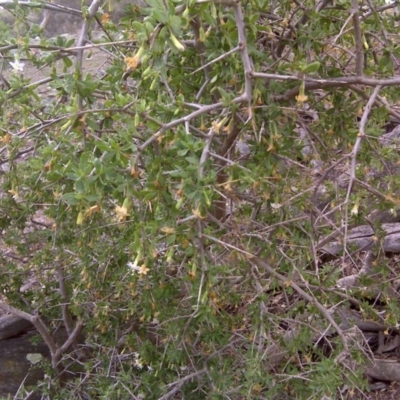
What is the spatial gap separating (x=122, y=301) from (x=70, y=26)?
945cm

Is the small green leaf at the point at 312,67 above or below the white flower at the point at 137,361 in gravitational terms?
above

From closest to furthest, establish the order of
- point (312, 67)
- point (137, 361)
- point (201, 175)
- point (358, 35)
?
1. point (201, 175)
2. point (312, 67)
3. point (358, 35)
4. point (137, 361)

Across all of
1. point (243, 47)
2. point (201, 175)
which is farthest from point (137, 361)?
point (243, 47)

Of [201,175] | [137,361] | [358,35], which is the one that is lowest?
[137,361]

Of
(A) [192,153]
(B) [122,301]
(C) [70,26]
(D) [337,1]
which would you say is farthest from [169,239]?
(C) [70,26]

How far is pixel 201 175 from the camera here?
1.86 meters

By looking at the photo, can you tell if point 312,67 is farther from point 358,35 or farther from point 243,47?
point 358,35

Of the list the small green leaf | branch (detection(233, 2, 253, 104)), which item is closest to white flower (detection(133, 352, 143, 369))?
branch (detection(233, 2, 253, 104))

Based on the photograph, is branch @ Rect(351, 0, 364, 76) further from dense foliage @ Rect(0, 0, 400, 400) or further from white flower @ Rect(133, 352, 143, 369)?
white flower @ Rect(133, 352, 143, 369)

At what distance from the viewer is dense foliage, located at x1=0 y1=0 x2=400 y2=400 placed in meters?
1.98

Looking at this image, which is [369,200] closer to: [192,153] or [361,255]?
[192,153]

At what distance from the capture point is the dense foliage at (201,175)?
1.98 metres

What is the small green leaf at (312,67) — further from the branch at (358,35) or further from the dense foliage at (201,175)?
the branch at (358,35)

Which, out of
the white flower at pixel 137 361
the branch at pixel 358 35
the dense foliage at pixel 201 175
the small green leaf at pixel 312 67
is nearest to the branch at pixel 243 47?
the dense foliage at pixel 201 175
